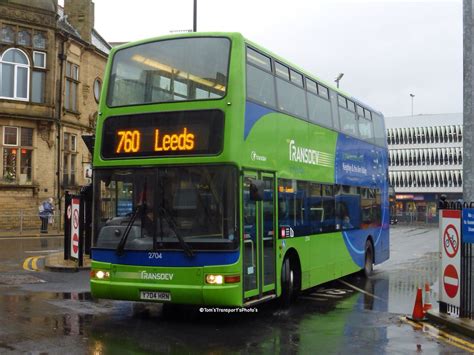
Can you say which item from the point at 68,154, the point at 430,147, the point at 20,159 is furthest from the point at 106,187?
the point at 430,147

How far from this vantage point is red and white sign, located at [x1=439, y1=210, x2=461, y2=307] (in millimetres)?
9859

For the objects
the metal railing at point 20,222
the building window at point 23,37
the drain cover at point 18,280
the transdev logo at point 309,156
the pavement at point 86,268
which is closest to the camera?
the pavement at point 86,268

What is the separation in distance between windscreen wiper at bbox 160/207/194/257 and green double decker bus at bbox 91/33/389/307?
1 cm

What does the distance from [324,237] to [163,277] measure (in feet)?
16.0

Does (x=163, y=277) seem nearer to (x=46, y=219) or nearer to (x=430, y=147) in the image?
(x=46, y=219)

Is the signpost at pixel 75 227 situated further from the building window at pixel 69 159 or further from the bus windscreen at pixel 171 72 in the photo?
the building window at pixel 69 159

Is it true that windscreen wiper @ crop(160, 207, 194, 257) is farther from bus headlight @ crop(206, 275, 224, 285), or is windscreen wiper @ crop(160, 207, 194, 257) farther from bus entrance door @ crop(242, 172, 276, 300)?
bus entrance door @ crop(242, 172, 276, 300)

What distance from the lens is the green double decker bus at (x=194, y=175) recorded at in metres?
8.97

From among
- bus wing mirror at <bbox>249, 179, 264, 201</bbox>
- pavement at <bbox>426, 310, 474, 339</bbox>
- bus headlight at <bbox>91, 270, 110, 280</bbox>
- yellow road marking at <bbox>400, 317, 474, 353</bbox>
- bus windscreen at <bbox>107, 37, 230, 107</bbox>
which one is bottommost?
yellow road marking at <bbox>400, 317, 474, 353</bbox>

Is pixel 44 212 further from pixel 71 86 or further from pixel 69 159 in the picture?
pixel 71 86

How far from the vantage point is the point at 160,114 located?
9352 millimetres

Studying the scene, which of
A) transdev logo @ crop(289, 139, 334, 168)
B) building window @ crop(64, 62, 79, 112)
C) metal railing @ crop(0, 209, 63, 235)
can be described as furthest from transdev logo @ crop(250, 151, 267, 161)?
building window @ crop(64, 62, 79, 112)

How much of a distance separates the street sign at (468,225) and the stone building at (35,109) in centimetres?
2420

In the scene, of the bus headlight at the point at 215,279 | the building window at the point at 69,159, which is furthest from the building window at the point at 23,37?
the bus headlight at the point at 215,279
